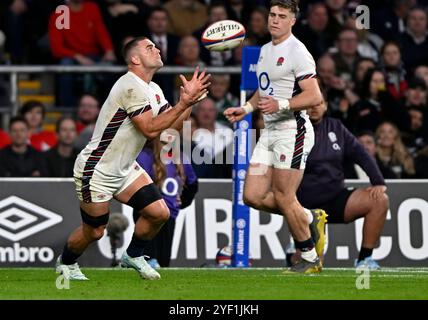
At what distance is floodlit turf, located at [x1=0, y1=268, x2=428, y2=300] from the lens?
11.3 meters

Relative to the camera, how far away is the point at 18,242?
16359 mm

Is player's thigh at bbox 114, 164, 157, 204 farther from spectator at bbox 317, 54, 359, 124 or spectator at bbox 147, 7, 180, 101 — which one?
spectator at bbox 147, 7, 180, 101

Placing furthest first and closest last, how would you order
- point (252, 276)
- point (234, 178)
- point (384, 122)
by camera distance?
point (384, 122) → point (234, 178) → point (252, 276)

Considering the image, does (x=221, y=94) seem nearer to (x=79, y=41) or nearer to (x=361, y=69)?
(x=361, y=69)

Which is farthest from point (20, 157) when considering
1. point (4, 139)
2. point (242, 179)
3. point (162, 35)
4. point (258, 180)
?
point (258, 180)

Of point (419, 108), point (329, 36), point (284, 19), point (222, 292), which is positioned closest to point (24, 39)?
point (329, 36)

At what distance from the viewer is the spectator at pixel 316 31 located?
20.7m

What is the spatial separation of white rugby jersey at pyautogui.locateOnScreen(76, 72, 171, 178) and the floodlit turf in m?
1.06

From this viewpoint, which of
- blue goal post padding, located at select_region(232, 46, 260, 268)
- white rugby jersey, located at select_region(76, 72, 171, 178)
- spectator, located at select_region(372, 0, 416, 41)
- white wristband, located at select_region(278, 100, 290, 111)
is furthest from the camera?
spectator, located at select_region(372, 0, 416, 41)

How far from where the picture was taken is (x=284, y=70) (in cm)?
1391

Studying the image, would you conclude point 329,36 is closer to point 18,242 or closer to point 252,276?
point 18,242

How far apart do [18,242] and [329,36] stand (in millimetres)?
6947

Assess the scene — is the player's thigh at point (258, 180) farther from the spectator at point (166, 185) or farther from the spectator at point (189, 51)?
the spectator at point (189, 51)

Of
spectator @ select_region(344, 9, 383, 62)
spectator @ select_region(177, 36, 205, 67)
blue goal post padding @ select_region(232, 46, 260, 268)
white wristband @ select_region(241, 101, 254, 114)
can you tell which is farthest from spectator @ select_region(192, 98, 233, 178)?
white wristband @ select_region(241, 101, 254, 114)
